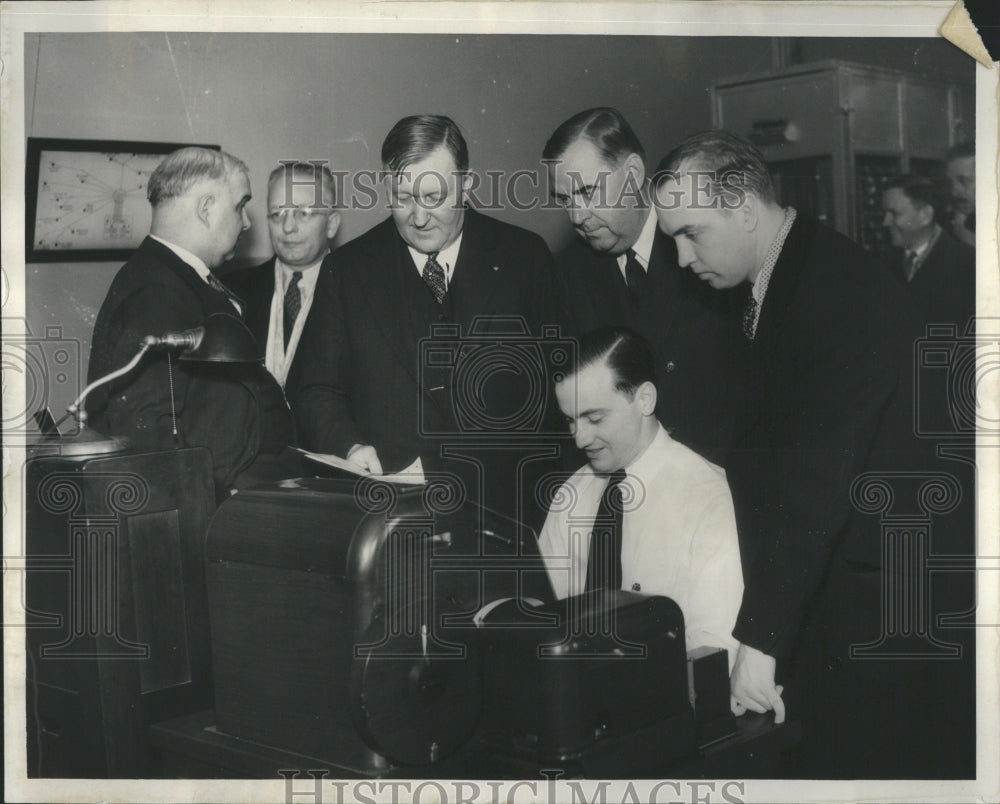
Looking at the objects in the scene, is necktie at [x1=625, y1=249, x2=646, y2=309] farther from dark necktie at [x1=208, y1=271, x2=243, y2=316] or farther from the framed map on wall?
the framed map on wall

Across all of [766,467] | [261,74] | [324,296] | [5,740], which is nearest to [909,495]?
[766,467]

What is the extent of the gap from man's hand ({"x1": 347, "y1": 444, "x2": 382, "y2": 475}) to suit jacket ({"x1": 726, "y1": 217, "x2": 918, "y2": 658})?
Result: 33.8 inches

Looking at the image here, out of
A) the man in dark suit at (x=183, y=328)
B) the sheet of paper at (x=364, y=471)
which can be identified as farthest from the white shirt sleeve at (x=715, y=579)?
the man in dark suit at (x=183, y=328)

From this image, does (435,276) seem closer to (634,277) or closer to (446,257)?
(446,257)

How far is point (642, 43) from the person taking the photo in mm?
2613

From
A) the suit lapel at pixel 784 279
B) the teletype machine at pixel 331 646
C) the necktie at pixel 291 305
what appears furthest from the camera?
the necktie at pixel 291 305

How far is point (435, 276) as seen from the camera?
2617mm

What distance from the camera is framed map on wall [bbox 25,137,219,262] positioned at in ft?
8.55

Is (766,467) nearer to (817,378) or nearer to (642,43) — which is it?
(817,378)

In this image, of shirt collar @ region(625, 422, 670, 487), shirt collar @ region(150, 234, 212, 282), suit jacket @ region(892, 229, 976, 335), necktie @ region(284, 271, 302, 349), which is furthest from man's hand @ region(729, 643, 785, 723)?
shirt collar @ region(150, 234, 212, 282)

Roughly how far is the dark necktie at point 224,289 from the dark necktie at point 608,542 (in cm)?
101

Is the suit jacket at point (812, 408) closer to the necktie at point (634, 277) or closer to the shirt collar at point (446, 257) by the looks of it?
the necktie at point (634, 277)

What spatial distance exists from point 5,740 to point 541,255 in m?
1.83

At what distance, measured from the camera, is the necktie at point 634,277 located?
2592 mm
